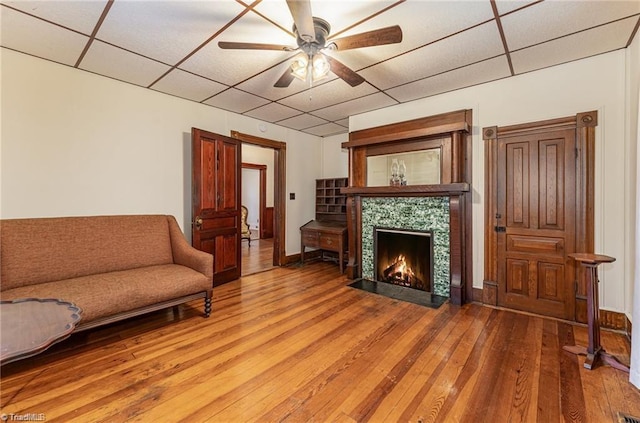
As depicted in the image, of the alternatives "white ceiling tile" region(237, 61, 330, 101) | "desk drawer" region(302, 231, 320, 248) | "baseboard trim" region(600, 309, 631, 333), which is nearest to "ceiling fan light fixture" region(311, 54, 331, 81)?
"white ceiling tile" region(237, 61, 330, 101)

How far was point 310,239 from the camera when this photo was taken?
519cm

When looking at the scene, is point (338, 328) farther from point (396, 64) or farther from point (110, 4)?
point (110, 4)

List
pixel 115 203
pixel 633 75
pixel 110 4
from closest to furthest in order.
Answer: pixel 110 4, pixel 633 75, pixel 115 203

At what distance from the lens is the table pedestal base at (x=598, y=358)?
6.52 ft

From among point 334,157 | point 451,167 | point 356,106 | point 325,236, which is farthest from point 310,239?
point 451,167

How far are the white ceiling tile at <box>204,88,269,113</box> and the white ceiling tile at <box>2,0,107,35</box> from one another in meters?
1.47

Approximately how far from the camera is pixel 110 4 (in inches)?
77.8

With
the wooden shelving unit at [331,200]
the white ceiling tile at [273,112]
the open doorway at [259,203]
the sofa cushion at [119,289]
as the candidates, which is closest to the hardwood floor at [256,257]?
the open doorway at [259,203]

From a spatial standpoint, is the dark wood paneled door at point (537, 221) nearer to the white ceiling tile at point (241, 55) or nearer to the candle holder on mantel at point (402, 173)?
the candle holder on mantel at point (402, 173)

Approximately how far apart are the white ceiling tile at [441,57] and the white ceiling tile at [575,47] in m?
0.32

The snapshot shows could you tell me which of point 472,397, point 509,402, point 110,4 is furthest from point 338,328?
point 110,4

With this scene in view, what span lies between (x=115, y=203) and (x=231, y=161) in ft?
4.91

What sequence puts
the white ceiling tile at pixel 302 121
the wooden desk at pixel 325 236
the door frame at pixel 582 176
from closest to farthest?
the door frame at pixel 582 176 < the white ceiling tile at pixel 302 121 < the wooden desk at pixel 325 236

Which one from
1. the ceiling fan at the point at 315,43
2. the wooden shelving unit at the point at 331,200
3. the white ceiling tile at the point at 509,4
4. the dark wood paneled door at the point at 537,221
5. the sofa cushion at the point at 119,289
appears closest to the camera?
the ceiling fan at the point at 315,43
